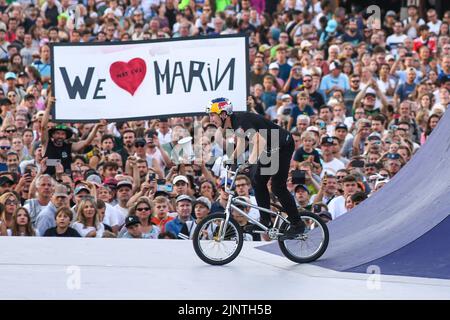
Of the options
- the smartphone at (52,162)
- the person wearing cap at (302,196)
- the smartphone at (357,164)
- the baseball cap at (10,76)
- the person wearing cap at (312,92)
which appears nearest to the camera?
the person wearing cap at (302,196)

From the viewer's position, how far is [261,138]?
12.0m

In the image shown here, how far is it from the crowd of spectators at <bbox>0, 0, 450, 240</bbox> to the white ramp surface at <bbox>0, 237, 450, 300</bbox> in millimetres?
1192

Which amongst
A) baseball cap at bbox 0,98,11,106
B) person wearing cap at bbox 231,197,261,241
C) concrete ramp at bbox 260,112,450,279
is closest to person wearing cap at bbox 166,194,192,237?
person wearing cap at bbox 231,197,261,241

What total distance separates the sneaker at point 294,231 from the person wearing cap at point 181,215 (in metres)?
2.41

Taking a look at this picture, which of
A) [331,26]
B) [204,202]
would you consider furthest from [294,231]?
[331,26]

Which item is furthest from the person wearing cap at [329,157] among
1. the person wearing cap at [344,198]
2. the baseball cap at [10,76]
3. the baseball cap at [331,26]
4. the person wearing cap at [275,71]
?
the baseball cap at [331,26]

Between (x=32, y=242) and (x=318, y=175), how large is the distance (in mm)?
4568

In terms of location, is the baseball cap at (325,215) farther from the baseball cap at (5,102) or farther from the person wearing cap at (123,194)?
the baseball cap at (5,102)

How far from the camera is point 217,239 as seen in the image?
12094 millimetres

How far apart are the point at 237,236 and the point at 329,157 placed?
565 centimetres

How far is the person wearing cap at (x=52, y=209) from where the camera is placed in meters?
14.6

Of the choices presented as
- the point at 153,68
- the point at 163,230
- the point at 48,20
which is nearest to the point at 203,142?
the point at 153,68

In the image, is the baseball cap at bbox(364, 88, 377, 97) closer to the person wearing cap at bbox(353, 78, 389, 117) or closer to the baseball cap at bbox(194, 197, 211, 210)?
the person wearing cap at bbox(353, 78, 389, 117)

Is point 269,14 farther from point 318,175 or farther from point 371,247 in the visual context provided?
point 371,247
